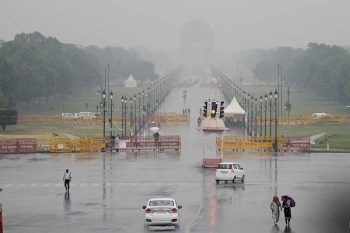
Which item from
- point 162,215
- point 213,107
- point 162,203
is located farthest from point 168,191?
point 213,107

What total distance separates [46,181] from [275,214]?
1973cm

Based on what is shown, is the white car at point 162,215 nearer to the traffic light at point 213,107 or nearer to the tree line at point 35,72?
the traffic light at point 213,107

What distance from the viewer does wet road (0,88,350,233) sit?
35.1m

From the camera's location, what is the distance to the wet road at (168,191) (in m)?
35.1

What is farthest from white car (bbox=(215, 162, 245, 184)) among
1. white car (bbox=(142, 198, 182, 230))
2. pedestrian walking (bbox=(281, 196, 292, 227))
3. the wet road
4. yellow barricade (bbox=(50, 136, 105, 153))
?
yellow barricade (bbox=(50, 136, 105, 153))

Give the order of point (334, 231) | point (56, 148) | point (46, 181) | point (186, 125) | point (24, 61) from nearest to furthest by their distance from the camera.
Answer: point (334, 231), point (46, 181), point (56, 148), point (186, 125), point (24, 61)

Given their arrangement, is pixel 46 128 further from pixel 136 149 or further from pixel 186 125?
pixel 136 149

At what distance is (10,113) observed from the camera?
103 meters

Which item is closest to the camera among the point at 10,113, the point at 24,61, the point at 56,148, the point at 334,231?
the point at 334,231

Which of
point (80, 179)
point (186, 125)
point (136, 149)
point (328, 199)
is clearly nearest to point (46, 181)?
point (80, 179)

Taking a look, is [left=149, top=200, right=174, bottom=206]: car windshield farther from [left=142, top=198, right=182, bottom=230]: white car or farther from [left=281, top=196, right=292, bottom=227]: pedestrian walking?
[left=281, top=196, right=292, bottom=227]: pedestrian walking

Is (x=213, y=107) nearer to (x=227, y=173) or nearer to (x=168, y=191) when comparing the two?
(x=227, y=173)

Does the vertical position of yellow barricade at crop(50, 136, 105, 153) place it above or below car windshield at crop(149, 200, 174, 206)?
above

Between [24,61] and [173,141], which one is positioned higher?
[24,61]
